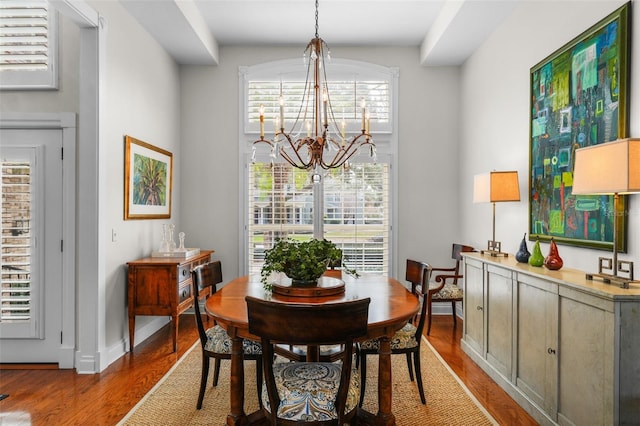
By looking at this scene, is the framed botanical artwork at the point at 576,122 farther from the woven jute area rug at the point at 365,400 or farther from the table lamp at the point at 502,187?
the woven jute area rug at the point at 365,400

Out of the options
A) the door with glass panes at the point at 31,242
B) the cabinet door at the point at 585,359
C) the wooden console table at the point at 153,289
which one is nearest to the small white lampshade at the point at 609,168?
the cabinet door at the point at 585,359

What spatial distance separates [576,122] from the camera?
111 inches

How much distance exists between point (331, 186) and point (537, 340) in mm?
3110

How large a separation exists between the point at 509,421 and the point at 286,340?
1709mm

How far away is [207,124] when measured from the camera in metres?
5.30

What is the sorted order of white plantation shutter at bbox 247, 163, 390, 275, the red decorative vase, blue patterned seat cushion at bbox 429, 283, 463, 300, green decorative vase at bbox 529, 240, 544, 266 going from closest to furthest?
the red decorative vase < green decorative vase at bbox 529, 240, 544, 266 < blue patterned seat cushion at bbox 429, 283, 463, 300 < white plantation shutter at bbox 247, 163, 390, 275

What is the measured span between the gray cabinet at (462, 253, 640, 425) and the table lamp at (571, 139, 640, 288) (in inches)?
7.3

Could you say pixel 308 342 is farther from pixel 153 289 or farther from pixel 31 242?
pixel 31 242

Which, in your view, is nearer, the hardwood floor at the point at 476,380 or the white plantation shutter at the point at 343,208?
the hardwood floor at the point at 476,380

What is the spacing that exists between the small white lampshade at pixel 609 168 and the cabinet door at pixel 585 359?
54 cm

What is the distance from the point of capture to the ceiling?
3920 millimetres

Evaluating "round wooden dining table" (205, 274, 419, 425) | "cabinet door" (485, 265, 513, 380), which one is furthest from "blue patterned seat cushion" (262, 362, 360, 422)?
"cabinet door" (485, 265, 513, 380)

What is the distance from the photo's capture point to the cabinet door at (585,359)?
196 cm

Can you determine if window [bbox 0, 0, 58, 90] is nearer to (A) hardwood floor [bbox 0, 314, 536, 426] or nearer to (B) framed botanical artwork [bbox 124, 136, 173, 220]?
(B) framed botanical artwork [bbox 124, 136, 173, 220]
